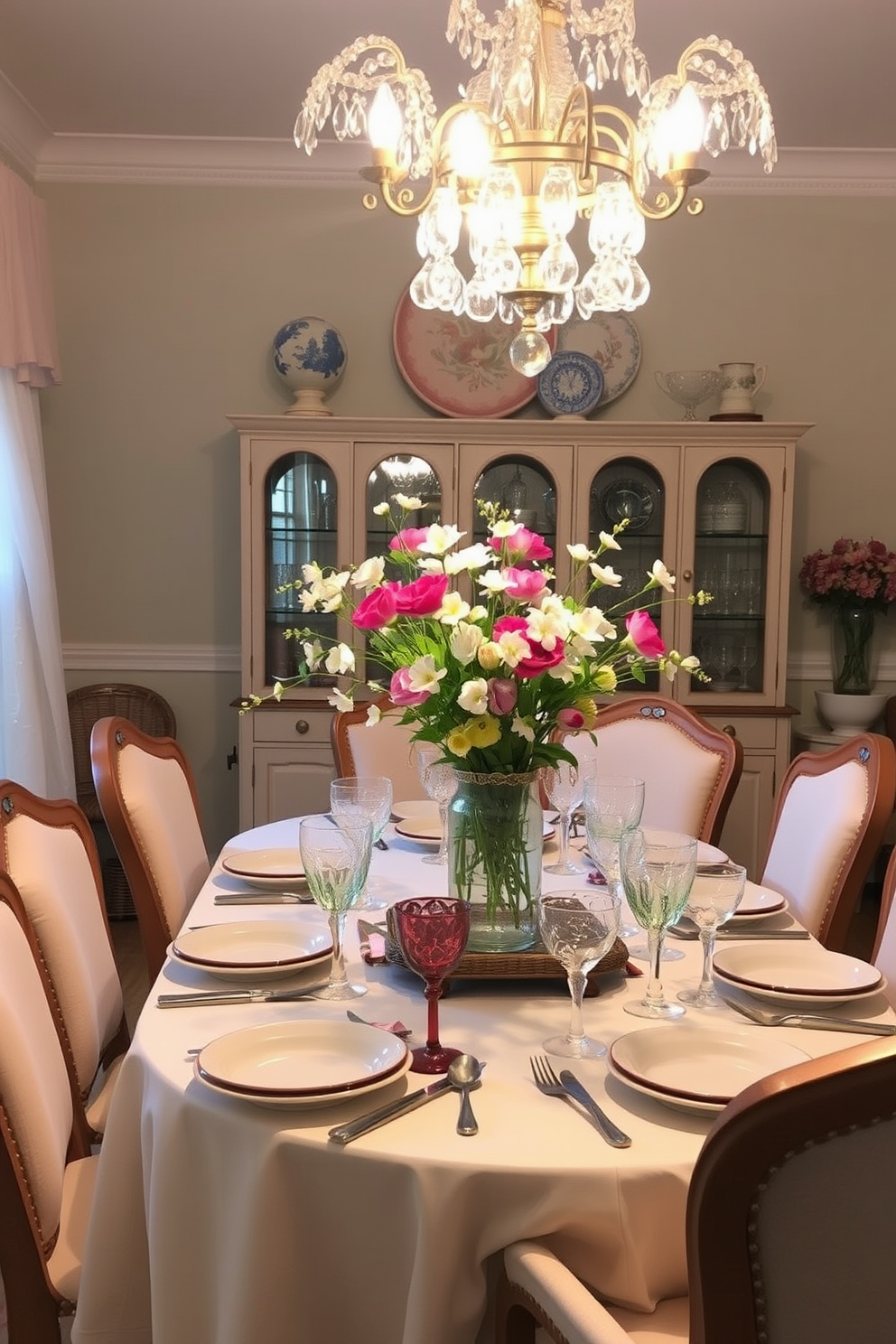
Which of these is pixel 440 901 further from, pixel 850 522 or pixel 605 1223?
pixel 850 522

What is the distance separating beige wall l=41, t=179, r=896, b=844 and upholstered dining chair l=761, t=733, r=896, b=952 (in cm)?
210

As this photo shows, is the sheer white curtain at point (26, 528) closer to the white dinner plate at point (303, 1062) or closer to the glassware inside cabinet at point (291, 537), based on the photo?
the glassware inside cabinet at point (291, 537)

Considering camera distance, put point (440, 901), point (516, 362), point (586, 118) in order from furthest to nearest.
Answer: point (516, 362), point (586, 118), point (440, 901)

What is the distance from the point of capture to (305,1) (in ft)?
9.77

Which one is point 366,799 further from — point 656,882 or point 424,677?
point 656,882

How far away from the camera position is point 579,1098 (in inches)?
47.3

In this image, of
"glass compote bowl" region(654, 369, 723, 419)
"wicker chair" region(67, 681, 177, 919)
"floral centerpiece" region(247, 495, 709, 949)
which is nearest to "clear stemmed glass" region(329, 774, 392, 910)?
"floral centerpiece" region(247, 495, 709, 949)

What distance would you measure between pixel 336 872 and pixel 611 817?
1.66 feet

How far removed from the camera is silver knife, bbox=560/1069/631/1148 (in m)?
1.12

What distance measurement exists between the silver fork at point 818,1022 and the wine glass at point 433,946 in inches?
14.9

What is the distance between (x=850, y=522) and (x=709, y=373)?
2.59 ft

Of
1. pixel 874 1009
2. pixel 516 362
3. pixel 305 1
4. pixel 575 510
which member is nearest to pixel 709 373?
pixel 575 510

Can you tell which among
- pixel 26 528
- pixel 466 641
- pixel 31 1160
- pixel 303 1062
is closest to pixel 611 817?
pixel 466 641

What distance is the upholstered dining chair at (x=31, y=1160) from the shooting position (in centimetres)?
128
